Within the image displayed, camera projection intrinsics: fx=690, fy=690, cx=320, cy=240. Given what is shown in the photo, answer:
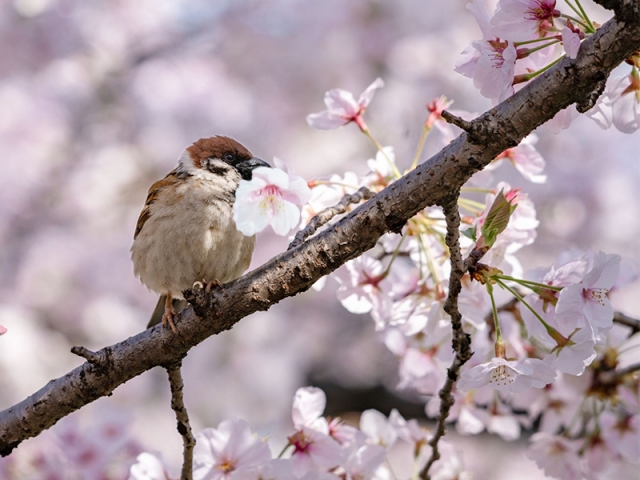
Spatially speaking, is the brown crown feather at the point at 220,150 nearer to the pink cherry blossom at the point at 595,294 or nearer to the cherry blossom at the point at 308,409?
the cherry blossom at the point at 308,409

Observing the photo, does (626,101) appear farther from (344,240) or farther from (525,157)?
(344,240)

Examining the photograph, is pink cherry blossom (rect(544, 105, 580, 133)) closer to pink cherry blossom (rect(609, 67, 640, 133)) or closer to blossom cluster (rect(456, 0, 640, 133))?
blossom cluster (rect(456, 0, 640, 133))

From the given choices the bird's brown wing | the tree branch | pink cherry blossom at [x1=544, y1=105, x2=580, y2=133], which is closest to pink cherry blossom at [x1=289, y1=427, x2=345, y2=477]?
the tree branch

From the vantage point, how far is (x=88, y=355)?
1447mm

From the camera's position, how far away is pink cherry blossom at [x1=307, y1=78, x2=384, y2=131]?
1.82 meters

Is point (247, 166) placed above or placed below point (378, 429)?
above

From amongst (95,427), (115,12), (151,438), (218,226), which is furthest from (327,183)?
(115,12)

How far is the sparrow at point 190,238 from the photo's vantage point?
213 cm

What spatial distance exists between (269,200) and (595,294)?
64cm

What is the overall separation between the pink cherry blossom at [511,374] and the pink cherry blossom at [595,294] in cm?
11

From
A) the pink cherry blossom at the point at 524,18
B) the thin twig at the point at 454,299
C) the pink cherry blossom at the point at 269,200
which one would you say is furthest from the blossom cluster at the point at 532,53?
the pink cherry blossom at the point at 269,200

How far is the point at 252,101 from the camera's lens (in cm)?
478

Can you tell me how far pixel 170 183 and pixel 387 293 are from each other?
926 mm

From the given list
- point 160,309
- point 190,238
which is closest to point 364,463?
point 190,238
